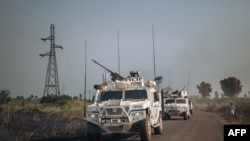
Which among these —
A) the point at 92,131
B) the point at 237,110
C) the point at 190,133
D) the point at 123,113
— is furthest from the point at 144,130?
the point at 237,110

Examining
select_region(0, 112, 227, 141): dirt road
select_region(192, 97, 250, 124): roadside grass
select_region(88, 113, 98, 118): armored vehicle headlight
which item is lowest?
select_region(0, 112, 227, 141): dirt road

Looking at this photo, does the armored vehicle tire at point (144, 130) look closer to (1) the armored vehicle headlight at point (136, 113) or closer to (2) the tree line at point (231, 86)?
(1) the armored vehicle headlight at point (136, 113)

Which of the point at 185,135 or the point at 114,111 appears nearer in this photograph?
the point at 114,111

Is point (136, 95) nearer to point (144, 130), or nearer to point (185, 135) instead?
point (144, 130)

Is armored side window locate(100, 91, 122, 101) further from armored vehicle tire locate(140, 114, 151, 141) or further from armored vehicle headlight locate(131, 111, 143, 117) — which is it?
armored vehicle tire locate(140, 114, 151, 141)

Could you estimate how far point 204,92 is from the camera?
106 m

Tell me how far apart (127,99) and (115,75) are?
3.24 meters

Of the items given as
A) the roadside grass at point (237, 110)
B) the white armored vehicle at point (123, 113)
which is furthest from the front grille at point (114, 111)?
the roadside grass at point (237, 110)

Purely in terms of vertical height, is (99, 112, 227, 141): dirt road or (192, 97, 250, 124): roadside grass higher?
(192, 97, 250, 124): roadside grass

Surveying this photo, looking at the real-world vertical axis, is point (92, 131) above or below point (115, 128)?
below

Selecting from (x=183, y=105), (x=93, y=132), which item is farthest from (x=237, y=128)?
(x=183, y=105)

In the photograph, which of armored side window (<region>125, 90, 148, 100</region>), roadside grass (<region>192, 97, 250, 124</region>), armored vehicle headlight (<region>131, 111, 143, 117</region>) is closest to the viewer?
armored vehicle headlight (<region>131, 111, 143, 117</region>)

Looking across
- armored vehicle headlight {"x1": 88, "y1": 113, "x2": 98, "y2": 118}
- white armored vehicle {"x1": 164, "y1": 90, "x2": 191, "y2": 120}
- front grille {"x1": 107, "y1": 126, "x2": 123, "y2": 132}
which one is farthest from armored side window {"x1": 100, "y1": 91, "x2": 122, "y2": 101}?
white armored vehicle {"x1": 164, "y1": 90, "x2": 191, "y2": 120}

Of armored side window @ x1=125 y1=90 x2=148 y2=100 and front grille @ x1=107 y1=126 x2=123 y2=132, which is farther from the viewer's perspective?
armored side window @ x1=125 y1=90 x2=148 y2=100
